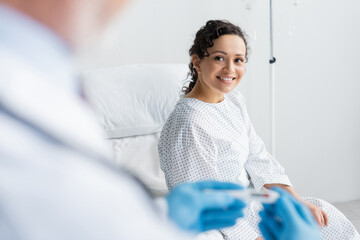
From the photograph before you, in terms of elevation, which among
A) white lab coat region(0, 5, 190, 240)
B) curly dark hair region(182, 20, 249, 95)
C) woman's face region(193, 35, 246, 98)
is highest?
white lab coat region(0, 5, 190, 240)

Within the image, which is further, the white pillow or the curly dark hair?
the white pillow

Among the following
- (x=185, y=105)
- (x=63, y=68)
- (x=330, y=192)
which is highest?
(x=63, y=68)

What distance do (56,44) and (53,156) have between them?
0.11 meters

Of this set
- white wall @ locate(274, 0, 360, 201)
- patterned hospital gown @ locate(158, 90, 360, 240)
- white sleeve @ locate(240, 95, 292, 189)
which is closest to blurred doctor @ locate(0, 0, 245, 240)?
patterned hospital gown @ locate(158, 90, 360, 240)

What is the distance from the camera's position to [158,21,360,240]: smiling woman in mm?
1332

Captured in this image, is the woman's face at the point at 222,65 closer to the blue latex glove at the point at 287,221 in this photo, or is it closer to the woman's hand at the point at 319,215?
the woman's hand at the point at 319,215

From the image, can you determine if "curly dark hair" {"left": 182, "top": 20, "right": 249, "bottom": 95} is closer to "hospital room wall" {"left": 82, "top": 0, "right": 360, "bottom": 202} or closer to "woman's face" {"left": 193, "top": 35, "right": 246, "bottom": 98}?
"woman's face" {"left": 193, "top": 35, "right": 246, "bottom": 98}

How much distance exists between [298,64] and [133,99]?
1139mm

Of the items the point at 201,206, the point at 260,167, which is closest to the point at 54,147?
the point at 201,206

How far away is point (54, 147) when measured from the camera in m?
0.35

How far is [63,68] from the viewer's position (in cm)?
38

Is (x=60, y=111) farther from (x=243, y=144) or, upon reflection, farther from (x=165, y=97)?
(x=165, y=97)

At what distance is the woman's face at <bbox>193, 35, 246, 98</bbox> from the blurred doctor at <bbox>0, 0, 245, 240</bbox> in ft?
3.60

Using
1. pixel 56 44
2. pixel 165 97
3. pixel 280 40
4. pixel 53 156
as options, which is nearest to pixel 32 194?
pixel 53 156
